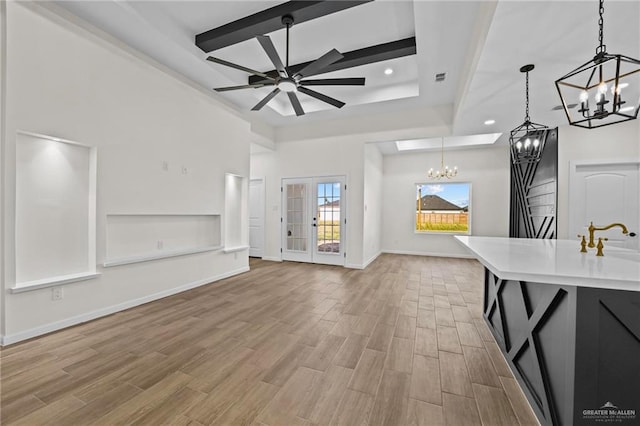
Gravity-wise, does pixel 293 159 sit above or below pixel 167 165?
above

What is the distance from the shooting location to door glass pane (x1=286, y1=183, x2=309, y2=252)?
22.1 feet

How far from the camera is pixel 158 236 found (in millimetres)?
3988

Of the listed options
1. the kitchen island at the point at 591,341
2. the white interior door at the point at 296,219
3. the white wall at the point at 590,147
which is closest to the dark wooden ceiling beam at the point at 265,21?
the kitchen island at the point at 591,341

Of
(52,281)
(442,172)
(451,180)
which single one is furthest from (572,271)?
(451,180)

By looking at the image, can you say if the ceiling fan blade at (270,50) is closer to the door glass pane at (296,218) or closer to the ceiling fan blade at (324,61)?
the ceiling fan blade at (324,61)

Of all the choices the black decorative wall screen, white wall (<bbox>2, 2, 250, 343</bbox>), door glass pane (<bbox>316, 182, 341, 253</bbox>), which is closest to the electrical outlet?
white wall (<bbox>2, 2, 250, 343</bbox>)

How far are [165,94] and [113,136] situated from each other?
1056 millimetres

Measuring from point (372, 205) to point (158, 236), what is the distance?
4.97 meters

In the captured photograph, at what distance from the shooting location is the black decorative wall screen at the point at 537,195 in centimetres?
523

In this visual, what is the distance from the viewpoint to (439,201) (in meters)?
7.93

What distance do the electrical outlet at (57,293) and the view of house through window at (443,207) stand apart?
7.80 m

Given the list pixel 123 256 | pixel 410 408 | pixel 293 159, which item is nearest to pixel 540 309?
pixel 410 408

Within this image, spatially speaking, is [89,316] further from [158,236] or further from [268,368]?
[268,368]

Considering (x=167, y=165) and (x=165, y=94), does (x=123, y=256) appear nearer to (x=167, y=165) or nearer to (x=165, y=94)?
(x=167, y=165)
